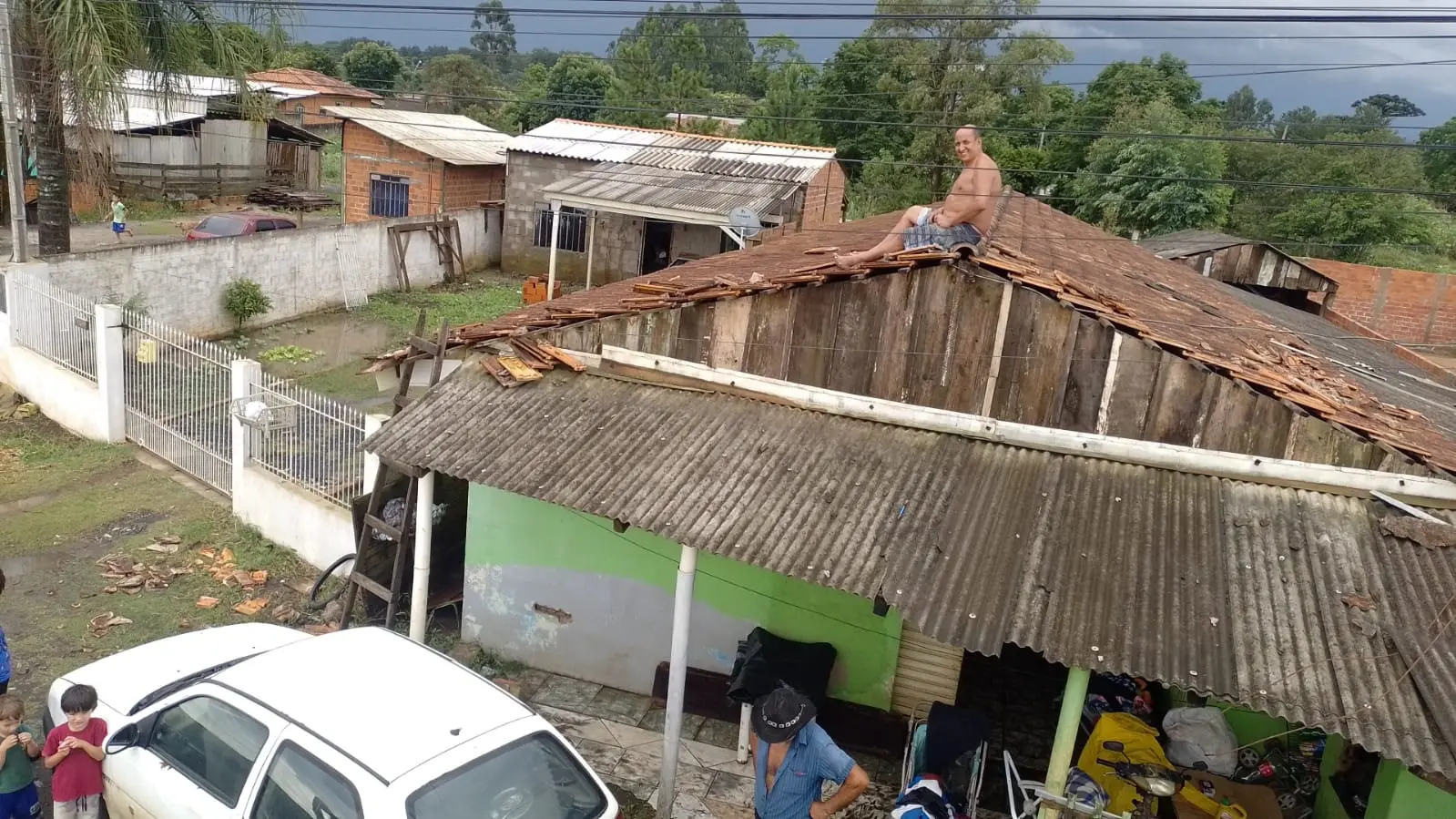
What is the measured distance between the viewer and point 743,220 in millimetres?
17281

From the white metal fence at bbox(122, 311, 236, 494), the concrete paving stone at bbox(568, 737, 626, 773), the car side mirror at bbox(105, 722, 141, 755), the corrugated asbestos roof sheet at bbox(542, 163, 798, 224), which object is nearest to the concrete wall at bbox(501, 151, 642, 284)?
the corrugated asbestos roof sheet at bbox(542, 163, 798, 224)

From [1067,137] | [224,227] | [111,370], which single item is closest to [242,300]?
[224,227]

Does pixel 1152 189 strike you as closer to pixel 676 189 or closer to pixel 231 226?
pixel 676 189

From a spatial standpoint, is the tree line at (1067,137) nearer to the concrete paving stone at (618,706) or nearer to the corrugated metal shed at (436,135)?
the corrugated metal shed at (436,135)

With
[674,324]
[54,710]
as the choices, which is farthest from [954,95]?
[54,710]

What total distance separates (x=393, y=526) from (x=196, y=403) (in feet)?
15.1

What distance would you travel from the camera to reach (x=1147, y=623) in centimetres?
493

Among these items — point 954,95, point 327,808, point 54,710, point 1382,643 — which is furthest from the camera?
point 954,95

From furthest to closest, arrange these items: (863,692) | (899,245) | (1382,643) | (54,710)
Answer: (863,692) < (899,245) < (54,710) < (1382,643)

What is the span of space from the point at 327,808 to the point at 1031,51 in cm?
3326

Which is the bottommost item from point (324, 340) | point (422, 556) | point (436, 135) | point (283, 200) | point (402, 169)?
point (324, 340)

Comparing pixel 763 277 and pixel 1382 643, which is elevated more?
pixel 763 277

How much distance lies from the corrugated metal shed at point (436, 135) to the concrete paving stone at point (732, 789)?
20100mm

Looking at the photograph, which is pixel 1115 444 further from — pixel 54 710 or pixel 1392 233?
pixel 1392 233
